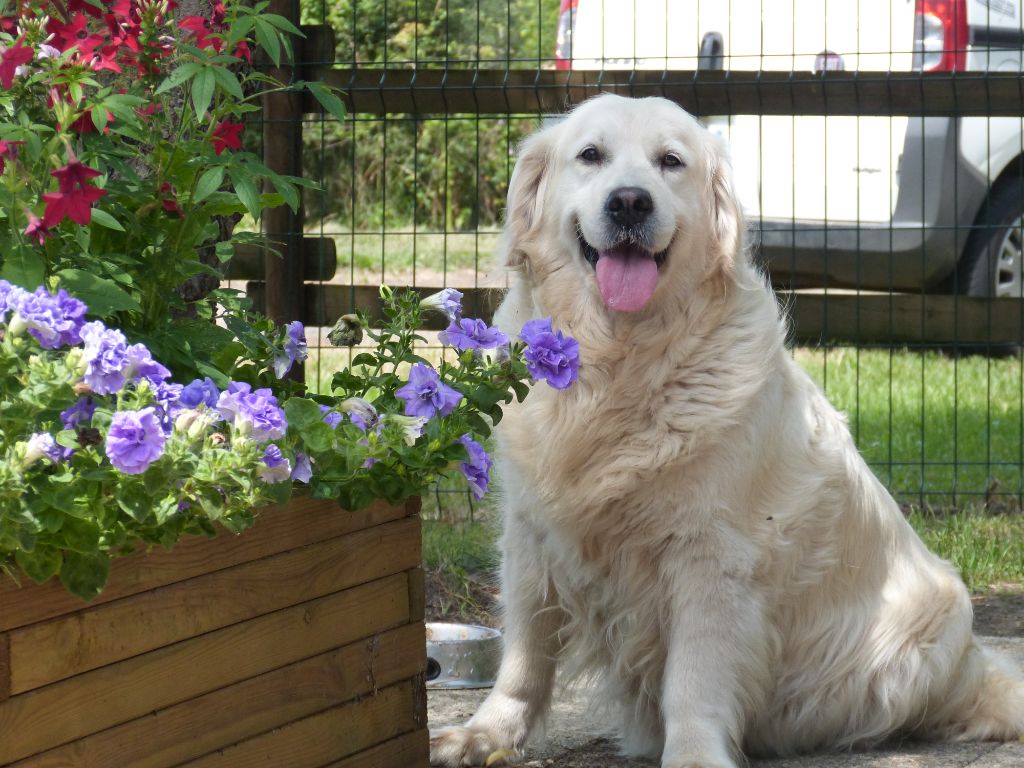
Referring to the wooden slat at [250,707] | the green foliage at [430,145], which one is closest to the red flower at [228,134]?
the wooden slat at [250,707]

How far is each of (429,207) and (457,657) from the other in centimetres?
842

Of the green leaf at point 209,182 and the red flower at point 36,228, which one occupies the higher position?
the green leaf at point 209,182

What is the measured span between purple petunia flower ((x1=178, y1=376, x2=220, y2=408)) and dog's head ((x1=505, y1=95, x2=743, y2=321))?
46.5 inches

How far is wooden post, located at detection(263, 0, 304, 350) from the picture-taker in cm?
473

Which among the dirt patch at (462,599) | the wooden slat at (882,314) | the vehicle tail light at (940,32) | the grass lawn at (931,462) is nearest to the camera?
the dirt patch at (462,599)

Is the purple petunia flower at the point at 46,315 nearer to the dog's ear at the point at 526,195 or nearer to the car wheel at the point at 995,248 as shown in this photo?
the dog's ear at the point at 526,195

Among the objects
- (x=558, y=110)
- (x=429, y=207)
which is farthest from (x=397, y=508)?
(x=429, y=207)

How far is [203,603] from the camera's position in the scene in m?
2.09

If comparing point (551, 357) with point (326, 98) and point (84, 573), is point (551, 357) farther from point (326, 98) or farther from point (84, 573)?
point (84, 573)

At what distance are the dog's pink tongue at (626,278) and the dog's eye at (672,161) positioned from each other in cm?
23

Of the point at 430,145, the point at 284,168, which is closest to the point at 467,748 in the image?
the point at 284,168

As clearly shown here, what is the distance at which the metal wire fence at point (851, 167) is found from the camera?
15.5ft

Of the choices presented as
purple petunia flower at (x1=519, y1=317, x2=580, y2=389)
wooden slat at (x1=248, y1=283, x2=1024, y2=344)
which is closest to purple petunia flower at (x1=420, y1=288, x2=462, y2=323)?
purple petunia flower at (x1=519, y1=317, x2=580, y2=389)

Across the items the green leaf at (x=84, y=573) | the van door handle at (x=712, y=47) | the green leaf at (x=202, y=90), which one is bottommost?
the green leaf at (x=84, y=573)
